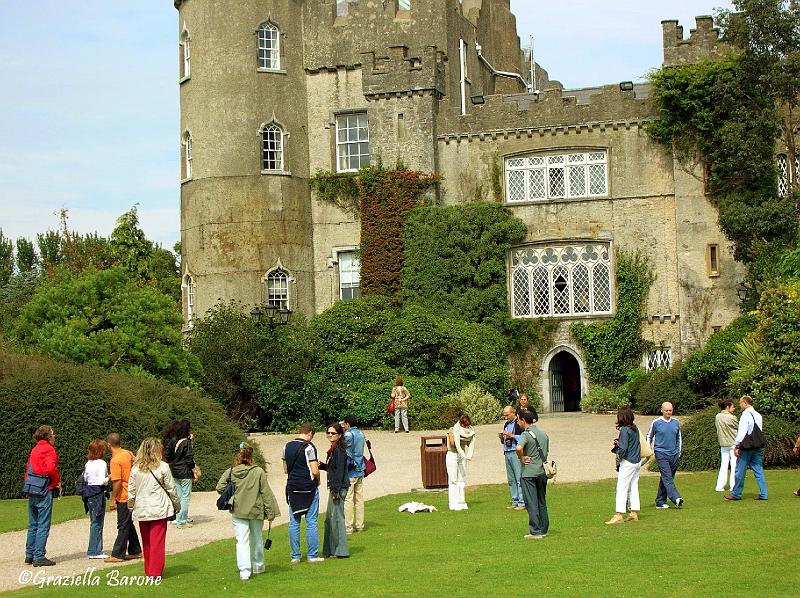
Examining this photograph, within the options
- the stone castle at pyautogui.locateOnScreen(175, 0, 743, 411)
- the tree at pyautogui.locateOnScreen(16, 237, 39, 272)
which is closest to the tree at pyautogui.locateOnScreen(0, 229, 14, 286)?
the tree at pyautogui.locateOnScreen(16, 237, 39, 272)

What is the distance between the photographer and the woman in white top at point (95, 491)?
52.4 ft

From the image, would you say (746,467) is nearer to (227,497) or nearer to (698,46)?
(227,497)

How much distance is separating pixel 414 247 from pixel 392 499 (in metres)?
17.7

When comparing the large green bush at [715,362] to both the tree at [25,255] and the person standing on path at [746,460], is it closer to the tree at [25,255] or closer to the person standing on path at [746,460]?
the person standing on path at [746,460]

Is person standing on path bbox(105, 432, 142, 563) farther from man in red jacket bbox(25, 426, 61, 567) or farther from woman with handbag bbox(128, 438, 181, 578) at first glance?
woman with handbag bbox(128, 438, 181, 578)

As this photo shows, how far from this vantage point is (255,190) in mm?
39562

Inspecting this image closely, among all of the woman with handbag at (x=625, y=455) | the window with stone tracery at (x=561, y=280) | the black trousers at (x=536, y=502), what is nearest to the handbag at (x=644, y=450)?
the woman with handbag at (x=625, y=455)

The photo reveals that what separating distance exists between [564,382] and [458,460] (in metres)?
20.4

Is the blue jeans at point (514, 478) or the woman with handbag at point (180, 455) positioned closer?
the woman with handbag at point (180, 455)

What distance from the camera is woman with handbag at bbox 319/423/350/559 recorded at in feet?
50.3

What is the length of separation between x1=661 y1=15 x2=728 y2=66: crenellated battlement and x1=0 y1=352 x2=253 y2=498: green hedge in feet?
63.5

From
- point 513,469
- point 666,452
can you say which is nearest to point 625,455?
point 666,452

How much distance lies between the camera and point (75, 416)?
930 inches

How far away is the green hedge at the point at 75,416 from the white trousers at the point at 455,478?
6.14 m
